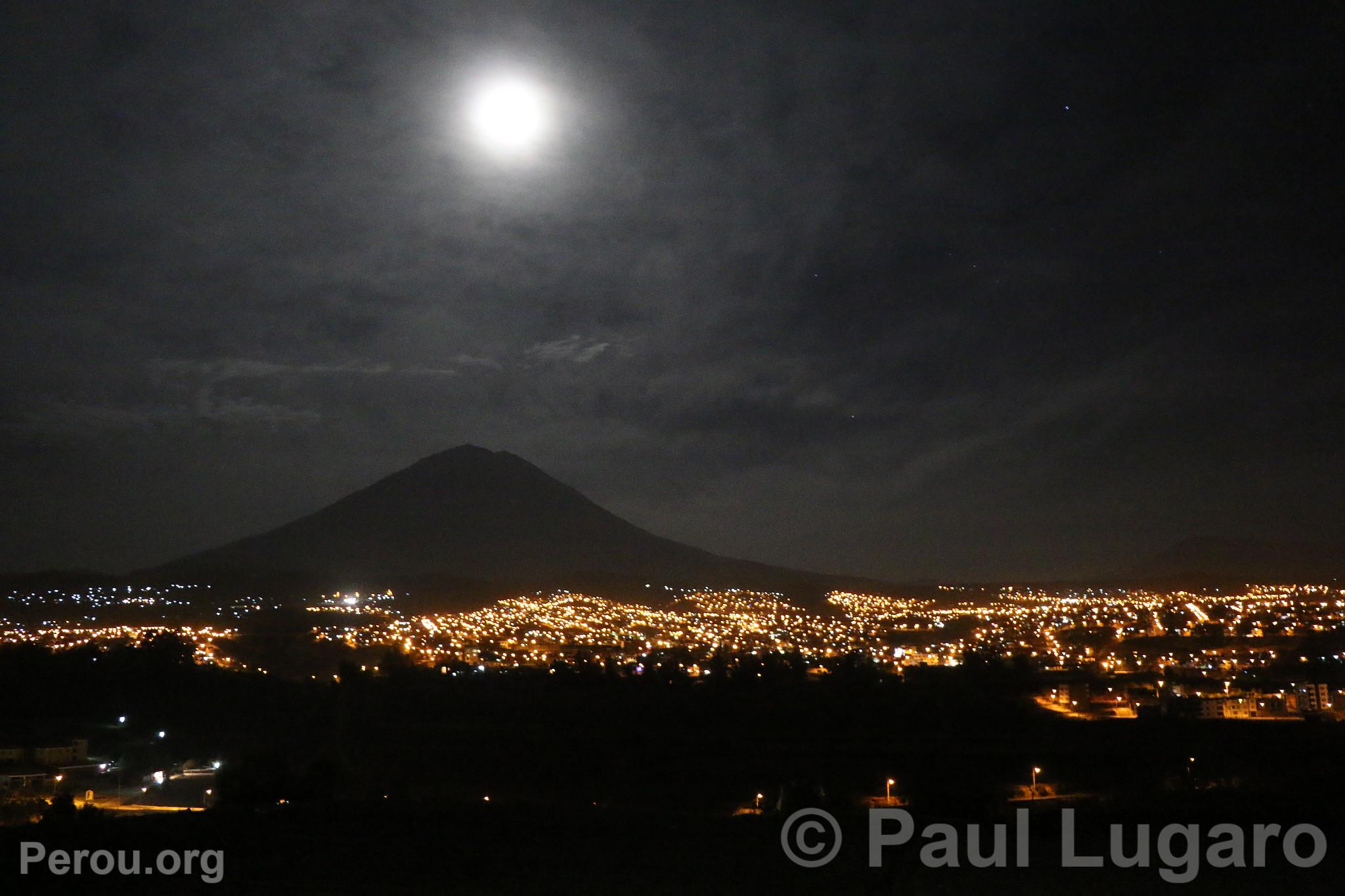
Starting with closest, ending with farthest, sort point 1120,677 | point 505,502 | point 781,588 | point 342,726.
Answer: point 342,726 < point 1120,677 < point 781,588 < point 505,502

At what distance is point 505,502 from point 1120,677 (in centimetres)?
7819

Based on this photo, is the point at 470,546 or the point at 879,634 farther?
the point at 470,546

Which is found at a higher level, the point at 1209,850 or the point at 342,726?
the point at 1209,850

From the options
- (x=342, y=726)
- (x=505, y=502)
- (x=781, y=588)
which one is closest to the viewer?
(x=342, y=726)

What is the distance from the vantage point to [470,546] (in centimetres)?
8194

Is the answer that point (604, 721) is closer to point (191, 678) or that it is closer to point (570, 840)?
point (570, 840)

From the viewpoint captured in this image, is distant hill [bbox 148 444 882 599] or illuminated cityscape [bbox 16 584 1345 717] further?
distant hill [bbox 148 444 882 599]

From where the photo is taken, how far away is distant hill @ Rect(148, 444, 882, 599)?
60594mm

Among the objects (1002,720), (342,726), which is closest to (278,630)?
(342,726)

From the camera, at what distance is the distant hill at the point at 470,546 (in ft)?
199

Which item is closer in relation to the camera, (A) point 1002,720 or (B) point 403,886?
(B) point 403,886

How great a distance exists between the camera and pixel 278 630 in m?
33.2

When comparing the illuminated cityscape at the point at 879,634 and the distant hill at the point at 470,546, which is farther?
the distant hill at the point at 470,546

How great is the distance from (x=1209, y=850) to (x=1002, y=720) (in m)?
10.1
